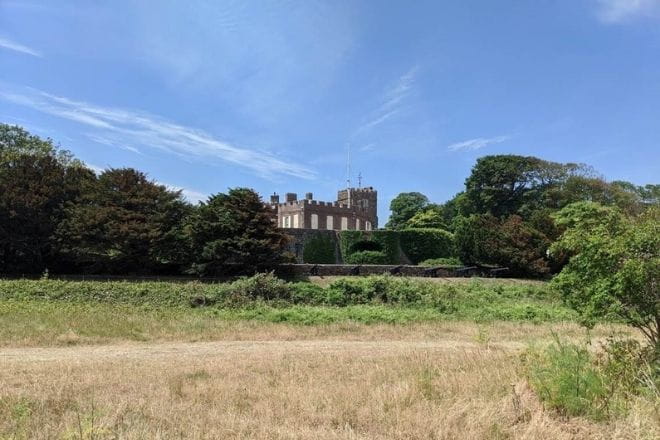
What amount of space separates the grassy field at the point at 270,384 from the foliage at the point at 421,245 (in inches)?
1129

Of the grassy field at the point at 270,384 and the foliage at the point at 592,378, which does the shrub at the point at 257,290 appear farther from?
the foliage at the point at 592,378

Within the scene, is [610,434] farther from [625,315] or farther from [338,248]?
[338,248]

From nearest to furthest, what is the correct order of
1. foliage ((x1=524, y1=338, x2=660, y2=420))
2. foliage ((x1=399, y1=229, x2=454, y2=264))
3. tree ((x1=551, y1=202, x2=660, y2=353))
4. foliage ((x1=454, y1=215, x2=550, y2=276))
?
foliage ((x1=524, y1=338, x2=660, y2=420))
tree ((x1=551, y1=202, x2=660, y2=353))
foliage ((x1=454, y1=215, x2=550, y2=276))
foliage ((x1=399, y1=229, x2=454, y2=264))

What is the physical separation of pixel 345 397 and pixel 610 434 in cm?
251

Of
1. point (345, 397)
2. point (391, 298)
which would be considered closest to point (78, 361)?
point (345, 397)

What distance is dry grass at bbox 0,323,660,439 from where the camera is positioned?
4.30m

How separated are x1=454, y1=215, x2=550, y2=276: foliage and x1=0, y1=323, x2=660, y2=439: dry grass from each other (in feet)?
88.2

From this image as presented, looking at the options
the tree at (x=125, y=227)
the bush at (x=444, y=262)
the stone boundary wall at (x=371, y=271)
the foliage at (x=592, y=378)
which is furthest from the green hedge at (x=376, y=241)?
the foliage at (x=592, y=378)

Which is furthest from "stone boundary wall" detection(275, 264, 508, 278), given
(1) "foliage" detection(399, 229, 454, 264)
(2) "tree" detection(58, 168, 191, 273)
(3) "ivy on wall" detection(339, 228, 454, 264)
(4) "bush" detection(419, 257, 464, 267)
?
(1) "foliage" detection(399, 229, 454, 264)

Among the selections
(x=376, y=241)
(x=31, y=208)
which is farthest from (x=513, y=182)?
(x=31, y=208)

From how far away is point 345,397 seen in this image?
5.48 meters

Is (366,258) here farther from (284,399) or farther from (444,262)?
(284,399)

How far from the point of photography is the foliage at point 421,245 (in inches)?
1700

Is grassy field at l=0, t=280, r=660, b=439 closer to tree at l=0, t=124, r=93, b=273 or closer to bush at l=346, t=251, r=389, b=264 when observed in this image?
tree at l=0, t=124, r=93, b=273
